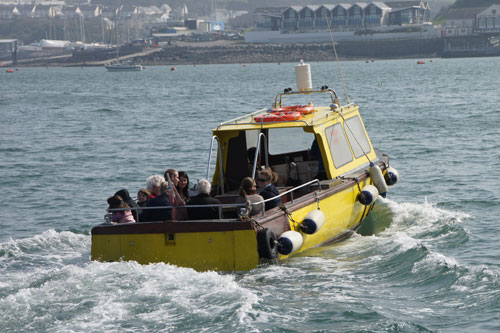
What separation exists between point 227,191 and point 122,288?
4248mm

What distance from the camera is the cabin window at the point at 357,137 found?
610 inches

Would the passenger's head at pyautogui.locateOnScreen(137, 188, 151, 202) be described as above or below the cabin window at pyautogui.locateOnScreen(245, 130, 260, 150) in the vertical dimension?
below

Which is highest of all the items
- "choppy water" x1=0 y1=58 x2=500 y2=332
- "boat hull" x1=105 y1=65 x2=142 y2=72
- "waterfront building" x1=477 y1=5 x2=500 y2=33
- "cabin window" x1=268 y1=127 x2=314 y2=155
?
"waterfront building" x1=477 y1=5 x2=500 y2=33

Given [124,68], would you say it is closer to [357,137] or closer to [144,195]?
[357,137]

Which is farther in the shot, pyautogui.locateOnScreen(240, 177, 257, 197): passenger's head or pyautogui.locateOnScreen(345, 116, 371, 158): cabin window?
pyautogui.locateOnScreen(345, 116, 371, 158): cabin window

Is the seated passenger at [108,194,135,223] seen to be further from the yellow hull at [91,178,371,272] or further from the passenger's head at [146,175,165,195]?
the yellow hull at [91,178,371,272]

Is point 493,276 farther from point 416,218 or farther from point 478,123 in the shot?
point 478,123

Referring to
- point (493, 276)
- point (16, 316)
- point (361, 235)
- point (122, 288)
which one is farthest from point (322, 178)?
point (16, 316)

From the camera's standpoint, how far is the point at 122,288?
1076 centimetres

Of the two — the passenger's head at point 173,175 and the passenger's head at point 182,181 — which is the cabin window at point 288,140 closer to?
the passenger's head at point 182,181

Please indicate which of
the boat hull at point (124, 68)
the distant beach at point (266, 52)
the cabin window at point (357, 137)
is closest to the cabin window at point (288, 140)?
the cabin window at point (357, 137)

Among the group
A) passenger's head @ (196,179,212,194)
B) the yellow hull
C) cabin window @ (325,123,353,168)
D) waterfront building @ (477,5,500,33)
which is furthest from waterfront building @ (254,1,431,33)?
the yellow hull

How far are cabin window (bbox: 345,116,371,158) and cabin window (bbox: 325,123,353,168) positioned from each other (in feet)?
0.94

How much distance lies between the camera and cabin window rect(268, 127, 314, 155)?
15.4m
